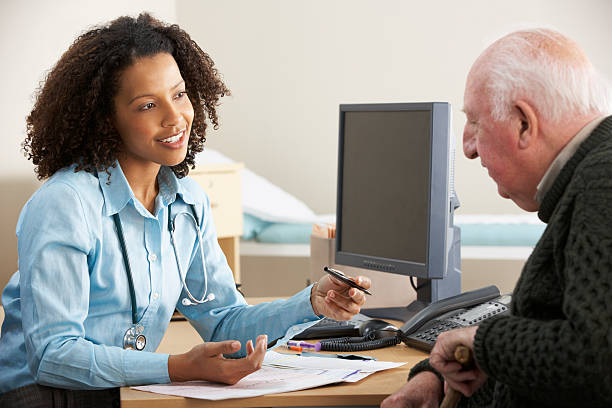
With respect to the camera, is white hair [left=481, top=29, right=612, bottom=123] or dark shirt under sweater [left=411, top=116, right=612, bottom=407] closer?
dark shirt under sweater [left=411, top=116, right=612, bottom=407]

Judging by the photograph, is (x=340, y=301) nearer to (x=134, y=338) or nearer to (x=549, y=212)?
(x=134, y=338)

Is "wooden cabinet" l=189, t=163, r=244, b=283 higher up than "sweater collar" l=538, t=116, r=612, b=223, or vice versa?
"sweater collar" l=538, t=116, r=612, b=223

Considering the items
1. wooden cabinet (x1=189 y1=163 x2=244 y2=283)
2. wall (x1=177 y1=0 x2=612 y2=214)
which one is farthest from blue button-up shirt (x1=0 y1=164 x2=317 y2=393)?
wall (x1=177 y1=0 x2=612 y2=214)

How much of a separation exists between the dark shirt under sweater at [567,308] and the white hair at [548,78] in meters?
0.05

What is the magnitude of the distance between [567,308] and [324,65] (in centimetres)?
428

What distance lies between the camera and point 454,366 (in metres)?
1.19

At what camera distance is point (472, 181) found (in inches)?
200

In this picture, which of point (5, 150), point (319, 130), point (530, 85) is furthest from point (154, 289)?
point (319, 130)

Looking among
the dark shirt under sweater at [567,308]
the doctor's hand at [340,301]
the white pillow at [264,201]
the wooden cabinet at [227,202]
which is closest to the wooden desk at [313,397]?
the doctor's hand at [340,301]

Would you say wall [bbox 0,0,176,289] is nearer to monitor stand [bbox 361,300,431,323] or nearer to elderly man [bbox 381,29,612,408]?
monitor stand [bbox 361,300,431,323]

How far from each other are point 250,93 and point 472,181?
158cm

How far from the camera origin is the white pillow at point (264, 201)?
360 centimetres

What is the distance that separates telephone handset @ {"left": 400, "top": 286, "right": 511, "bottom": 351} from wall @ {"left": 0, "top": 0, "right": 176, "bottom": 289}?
1690 millimetres

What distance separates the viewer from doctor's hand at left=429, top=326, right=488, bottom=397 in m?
1.18
